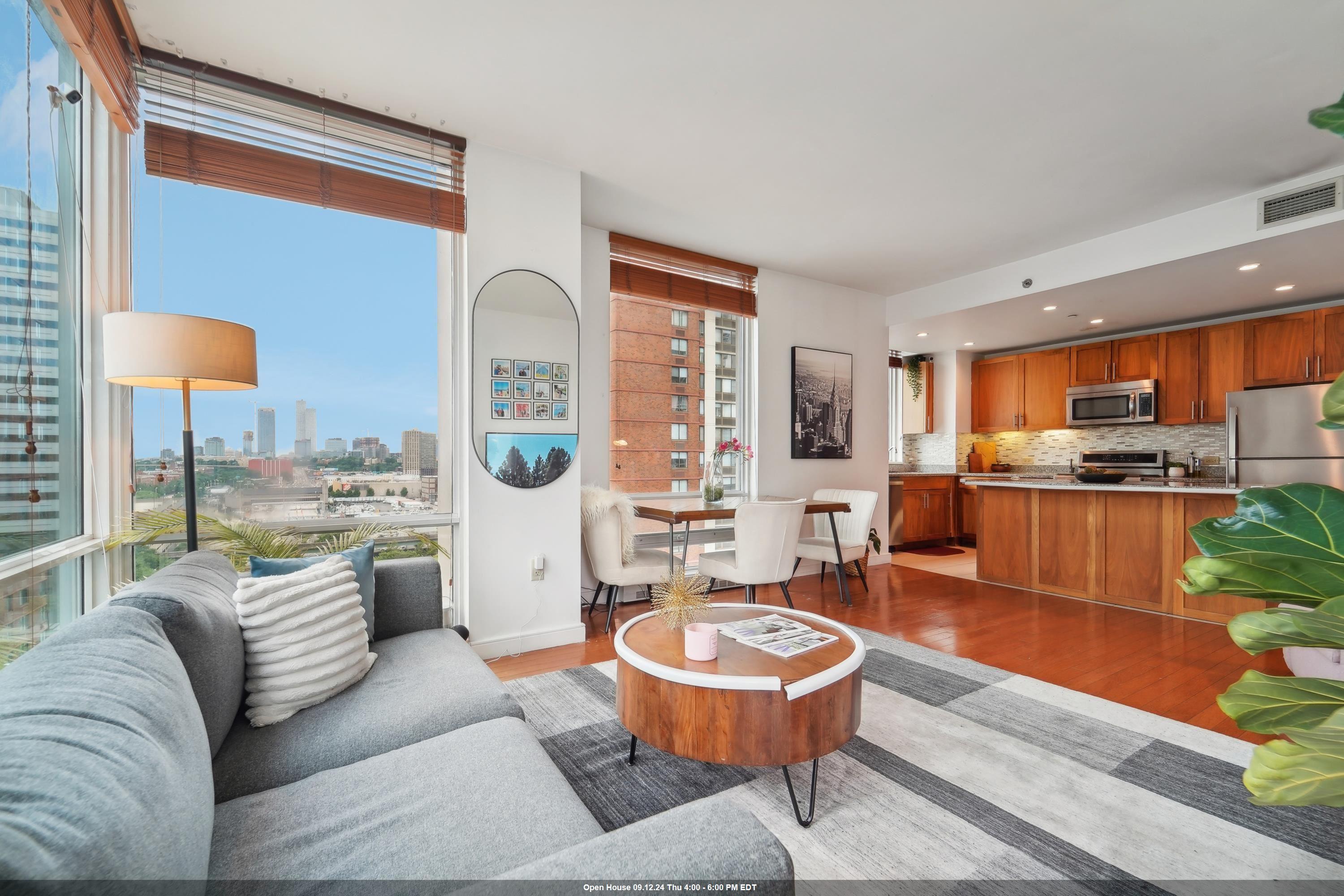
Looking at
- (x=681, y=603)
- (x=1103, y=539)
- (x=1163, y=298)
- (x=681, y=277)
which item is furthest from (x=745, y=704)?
(x=1163, y=298)

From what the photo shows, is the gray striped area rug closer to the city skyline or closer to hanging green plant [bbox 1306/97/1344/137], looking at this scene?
hanging green plant [bbox 1306/97/1344/137]

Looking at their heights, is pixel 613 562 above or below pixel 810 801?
above

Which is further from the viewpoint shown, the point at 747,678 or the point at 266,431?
the point at 266,431

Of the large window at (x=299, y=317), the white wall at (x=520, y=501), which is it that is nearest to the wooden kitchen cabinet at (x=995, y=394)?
the white wall at (x=520, y=501)

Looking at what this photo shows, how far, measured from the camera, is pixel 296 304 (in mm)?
2879

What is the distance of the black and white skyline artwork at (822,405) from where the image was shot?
532 cm

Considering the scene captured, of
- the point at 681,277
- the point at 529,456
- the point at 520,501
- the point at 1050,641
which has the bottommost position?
the point at 1050,641

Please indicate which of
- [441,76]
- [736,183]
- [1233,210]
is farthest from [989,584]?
[441,76]

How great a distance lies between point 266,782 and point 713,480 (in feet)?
11.5

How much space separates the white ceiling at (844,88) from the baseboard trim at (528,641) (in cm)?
250

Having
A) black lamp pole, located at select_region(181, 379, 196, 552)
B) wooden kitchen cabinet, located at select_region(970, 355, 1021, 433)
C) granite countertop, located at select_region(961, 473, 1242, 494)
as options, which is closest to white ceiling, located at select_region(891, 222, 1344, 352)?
wooden kitchen cabinet, located at select_region(970, 355, 1021, 433)

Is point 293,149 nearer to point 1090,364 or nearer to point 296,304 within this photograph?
point 296,304

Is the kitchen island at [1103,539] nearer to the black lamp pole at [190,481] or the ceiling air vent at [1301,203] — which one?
the ceiling air vent at [1301,203]

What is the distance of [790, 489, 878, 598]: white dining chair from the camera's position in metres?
4.47
